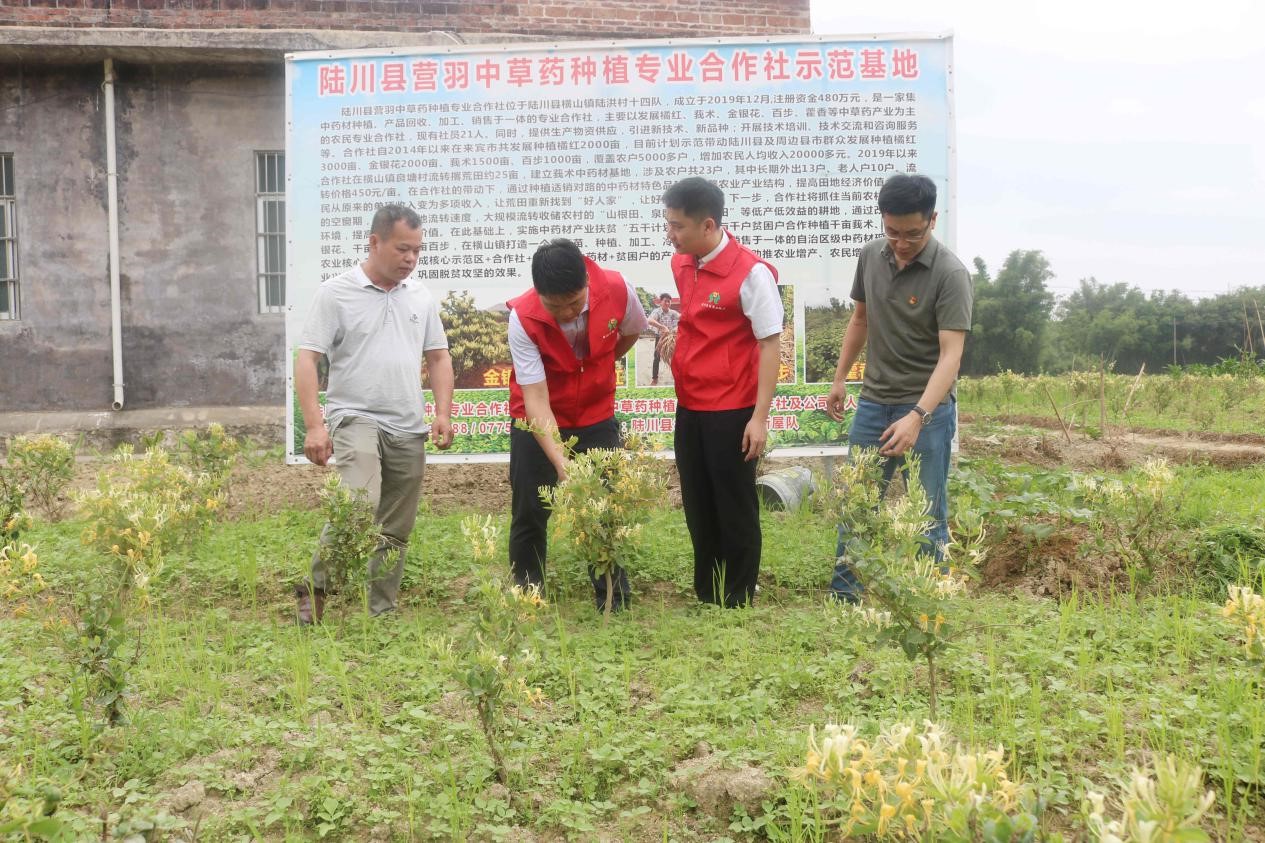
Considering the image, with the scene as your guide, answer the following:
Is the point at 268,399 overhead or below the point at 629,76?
below

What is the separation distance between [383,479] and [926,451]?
228cm

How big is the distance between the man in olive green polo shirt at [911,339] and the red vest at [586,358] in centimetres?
107

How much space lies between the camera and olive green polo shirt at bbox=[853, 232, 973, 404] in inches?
164

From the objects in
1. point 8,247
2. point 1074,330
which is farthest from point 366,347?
point 1074,330

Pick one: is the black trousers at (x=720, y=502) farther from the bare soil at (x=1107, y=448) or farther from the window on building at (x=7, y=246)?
the window on building at (x=7, y=246)

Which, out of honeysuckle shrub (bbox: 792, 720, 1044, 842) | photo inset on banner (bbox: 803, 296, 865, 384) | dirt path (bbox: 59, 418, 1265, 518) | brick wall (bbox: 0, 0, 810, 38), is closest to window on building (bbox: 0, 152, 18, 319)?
brick wall (bbox: 0, 0, 810, 38)

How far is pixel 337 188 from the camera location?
639cm

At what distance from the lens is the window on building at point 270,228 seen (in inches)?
378

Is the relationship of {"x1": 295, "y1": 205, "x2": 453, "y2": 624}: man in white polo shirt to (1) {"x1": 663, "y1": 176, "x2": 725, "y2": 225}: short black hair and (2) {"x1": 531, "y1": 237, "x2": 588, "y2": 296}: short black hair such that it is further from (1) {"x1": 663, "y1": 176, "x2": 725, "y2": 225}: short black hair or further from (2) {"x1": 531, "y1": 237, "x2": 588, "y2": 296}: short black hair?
(1) {"x1": 663, "y1": 176, "x2": 725, "y2": 225}: short black hair

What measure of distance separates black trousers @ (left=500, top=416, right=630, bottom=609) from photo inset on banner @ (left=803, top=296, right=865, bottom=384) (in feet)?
6.80

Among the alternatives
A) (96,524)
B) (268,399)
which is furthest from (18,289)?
(96,524)

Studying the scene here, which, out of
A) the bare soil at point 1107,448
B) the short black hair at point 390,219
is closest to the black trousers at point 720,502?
the short black hair at point 390,219

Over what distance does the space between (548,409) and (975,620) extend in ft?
6.08

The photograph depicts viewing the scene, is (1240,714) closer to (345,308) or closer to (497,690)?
(497,690)
